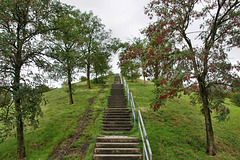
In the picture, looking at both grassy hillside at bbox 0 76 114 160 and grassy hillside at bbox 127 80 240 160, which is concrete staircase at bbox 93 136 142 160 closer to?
grassy hillside at bbox 0 76 114 160

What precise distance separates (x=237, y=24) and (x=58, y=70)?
32.7 ft

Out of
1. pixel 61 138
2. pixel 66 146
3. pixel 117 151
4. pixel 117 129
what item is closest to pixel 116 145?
pixel 117 151

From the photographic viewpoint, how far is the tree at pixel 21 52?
6.16 metres

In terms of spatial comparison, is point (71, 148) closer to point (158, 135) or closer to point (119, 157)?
point (119, 157)

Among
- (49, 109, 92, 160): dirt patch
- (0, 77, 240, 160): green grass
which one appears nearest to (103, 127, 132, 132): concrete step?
(0, 77, 240, 160): green grass

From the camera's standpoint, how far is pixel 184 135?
8.98 metres

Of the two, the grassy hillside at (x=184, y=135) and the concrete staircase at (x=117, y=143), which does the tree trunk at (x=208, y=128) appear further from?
the concrete staircase at (x=117, y=143)

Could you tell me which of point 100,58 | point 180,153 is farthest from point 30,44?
point 100,58

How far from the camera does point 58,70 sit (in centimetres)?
832

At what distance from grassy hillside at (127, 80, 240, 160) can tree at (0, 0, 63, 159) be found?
5983mm

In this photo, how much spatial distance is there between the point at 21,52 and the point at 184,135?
9990 millimetres

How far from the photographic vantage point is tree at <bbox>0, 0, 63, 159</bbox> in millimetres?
6160

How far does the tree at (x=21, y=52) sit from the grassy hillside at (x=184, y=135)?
5983 millimetres

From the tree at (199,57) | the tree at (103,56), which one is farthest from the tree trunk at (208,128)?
the tree at (103,56)
